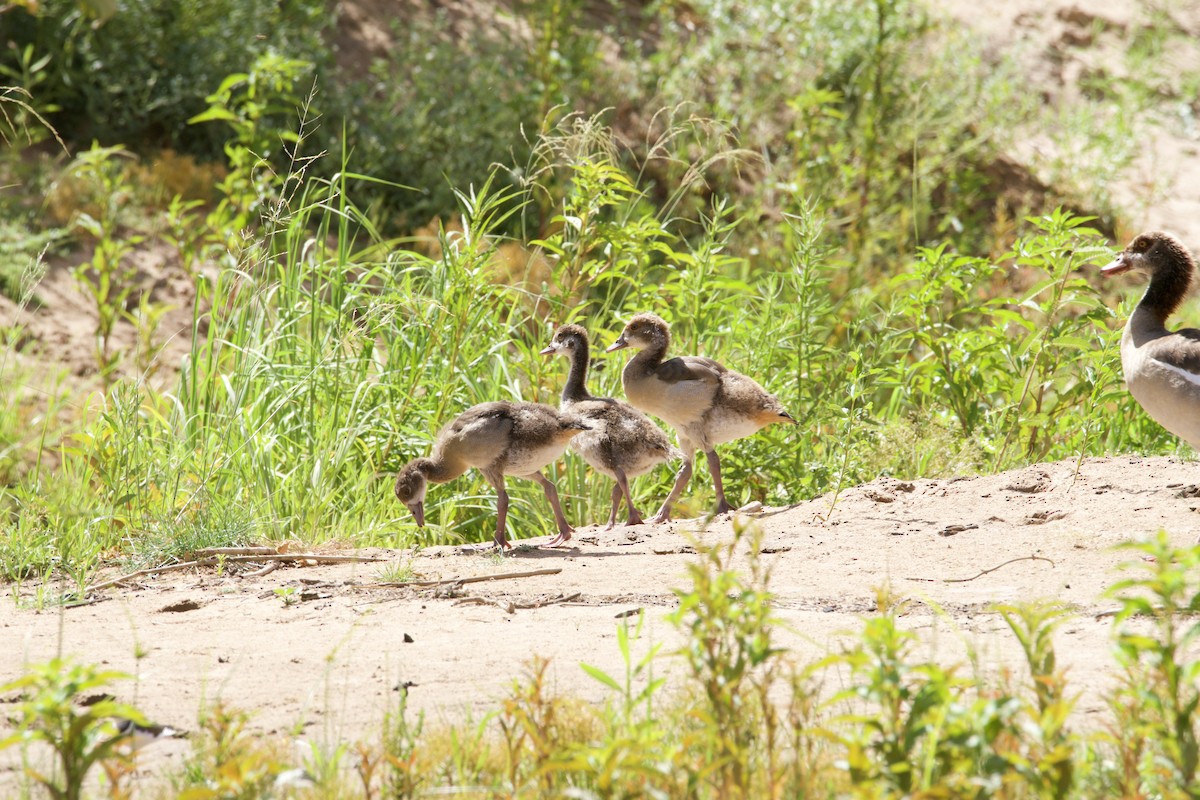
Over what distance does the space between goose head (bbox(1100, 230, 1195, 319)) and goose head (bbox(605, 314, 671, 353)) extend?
2.39 meters

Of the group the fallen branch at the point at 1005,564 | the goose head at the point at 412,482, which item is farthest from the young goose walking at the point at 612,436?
the fallen branch at the point at 1005,564

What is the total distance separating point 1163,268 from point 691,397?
2541 mm

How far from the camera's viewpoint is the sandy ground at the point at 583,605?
403 cm

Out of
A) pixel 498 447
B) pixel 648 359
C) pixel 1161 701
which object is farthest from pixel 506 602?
pixel 1161 701

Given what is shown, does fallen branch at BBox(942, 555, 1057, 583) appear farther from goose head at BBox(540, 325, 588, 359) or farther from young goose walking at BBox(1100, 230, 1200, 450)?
goose head at BBox(540, 325, 588, 359)

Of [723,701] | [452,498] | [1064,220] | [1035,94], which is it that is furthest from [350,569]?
[1035,94]

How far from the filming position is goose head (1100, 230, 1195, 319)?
6.64m

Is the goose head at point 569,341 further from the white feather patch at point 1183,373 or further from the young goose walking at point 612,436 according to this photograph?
the white feather patch at point 1183,373

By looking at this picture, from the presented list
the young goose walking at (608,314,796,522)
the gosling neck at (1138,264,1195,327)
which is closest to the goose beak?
the gosling neck at (1138,264,1195,327)

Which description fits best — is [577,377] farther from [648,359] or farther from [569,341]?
[648,359]

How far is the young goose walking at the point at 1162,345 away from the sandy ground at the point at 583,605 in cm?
40

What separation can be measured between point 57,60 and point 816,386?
29.5 feet

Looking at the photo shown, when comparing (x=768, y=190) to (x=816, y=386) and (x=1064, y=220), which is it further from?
(x=1064, y=220)

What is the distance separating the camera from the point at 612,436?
7.10 m
